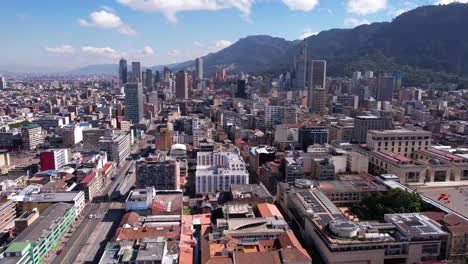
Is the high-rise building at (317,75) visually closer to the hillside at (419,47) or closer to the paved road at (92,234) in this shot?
the hillside at (419,47)

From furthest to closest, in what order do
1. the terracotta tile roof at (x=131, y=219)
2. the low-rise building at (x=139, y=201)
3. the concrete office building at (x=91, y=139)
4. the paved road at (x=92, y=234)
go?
the concrete office building at (x=91, y=139) < the low-rise building at (x=139, y=201) < the terracotta tile roof at (x=131, y=219) < the paved road at (x=92, y=234)

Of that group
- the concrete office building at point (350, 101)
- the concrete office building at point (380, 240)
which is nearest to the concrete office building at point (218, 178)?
the concrete office building at point (380, 240)

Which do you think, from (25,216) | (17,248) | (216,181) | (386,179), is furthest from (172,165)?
(386,179)

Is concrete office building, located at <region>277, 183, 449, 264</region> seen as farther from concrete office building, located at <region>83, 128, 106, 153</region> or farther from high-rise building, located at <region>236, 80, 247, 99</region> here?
high-rise building, located at <region>236, 80, 247, 99</region>

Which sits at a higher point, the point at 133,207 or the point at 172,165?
the point at 172,165

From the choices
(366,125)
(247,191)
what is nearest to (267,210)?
(247,191)

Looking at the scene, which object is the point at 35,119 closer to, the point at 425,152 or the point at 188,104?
the point at 188,104
